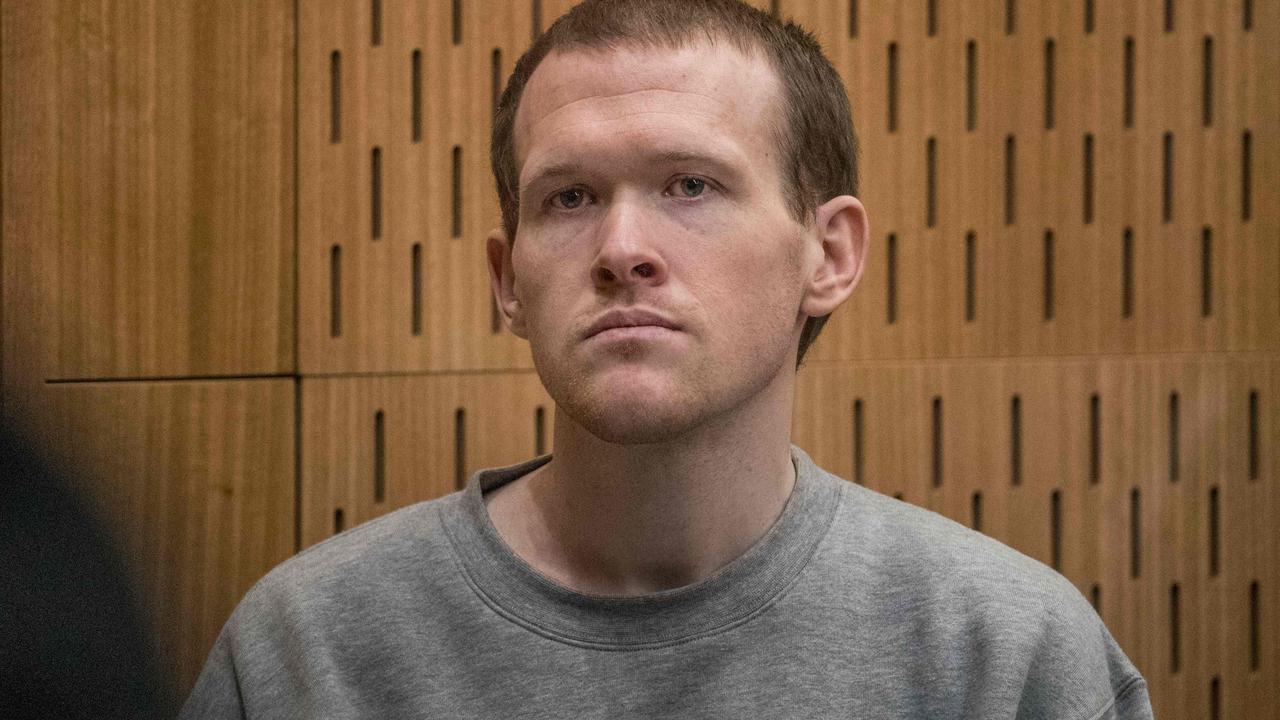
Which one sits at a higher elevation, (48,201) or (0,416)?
(48,201)

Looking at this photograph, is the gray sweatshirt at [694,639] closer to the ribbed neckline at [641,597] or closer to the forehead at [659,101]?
the ribbed neckline at [641,597]

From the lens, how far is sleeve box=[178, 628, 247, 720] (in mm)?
1284

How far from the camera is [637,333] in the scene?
1115mm

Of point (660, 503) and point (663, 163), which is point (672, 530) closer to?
point (660, 503)

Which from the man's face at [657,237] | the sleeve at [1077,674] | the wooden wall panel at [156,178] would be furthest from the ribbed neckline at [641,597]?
the wooden wall panel at [156,178]

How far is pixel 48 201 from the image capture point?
1636mm

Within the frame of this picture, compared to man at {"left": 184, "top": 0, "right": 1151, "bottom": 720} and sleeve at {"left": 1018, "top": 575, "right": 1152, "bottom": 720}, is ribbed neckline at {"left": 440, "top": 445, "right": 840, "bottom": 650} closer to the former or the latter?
man at {"left": 184, "top": 0, "right": 1151, "bottom": 720}

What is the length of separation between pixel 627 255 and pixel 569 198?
14 cm

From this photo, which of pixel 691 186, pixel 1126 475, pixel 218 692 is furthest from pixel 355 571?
pixel 1126 475

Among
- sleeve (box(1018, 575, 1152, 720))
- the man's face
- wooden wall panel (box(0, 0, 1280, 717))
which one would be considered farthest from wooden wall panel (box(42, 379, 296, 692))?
sleeve (box(1018, 575, 1152, 720))

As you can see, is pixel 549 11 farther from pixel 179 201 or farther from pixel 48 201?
pixel 48 201

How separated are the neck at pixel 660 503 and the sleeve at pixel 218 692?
1.15ft

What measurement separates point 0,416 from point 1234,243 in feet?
5.56

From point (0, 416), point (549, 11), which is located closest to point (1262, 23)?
point (549, 11)
